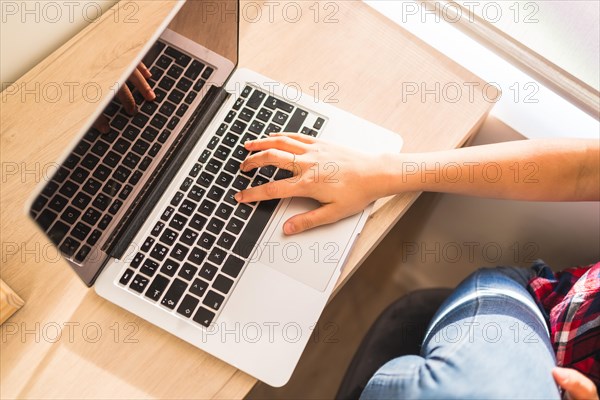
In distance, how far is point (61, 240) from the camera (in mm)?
586

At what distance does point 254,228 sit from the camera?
27.6 inches

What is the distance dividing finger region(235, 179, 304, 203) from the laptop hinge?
98mm

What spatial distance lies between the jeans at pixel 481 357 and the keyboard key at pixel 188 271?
0.26 metres

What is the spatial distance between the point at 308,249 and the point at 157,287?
20 cm

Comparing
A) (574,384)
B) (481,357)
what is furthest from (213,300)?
(574,384)

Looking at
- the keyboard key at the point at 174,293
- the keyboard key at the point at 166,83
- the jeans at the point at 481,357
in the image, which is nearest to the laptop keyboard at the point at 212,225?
the keyboard key at the point at 174,293

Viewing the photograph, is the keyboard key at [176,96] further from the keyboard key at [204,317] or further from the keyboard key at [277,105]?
the keyboard key at [204,317]

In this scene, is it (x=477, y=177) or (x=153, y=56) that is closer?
(x=153, y=56)

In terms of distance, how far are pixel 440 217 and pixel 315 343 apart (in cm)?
39

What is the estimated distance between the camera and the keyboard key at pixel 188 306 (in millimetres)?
655

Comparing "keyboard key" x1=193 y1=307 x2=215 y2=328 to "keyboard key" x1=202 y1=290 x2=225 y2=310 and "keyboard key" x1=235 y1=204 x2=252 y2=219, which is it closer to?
"keyboard key" x1=202 y1=290 x2=225 y2=310

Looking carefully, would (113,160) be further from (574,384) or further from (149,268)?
(574,384)

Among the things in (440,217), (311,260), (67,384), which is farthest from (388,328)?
(67,384)

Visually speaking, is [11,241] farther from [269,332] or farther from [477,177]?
[477,177]
